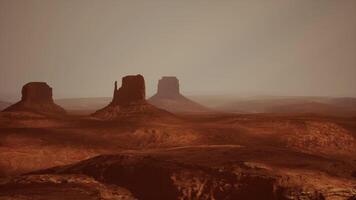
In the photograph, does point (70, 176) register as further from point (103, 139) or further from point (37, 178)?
point (103, 139)

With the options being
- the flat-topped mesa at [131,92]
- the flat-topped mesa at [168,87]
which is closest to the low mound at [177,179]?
the flat-topped mesa at [131,92]

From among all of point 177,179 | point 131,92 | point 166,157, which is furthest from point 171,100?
point 177,179

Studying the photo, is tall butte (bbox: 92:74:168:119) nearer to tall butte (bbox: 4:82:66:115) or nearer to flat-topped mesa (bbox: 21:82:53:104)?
tall butte (bbox: 4:82:66:115)

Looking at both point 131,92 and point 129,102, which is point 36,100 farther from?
point 131,92

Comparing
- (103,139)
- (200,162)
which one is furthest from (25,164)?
(200,162)

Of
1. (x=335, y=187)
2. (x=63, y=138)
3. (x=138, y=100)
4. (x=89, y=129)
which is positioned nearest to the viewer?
(x=335, y=187)

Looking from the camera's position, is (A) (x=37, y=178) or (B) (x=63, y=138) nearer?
(A) (x=37, y=178)
